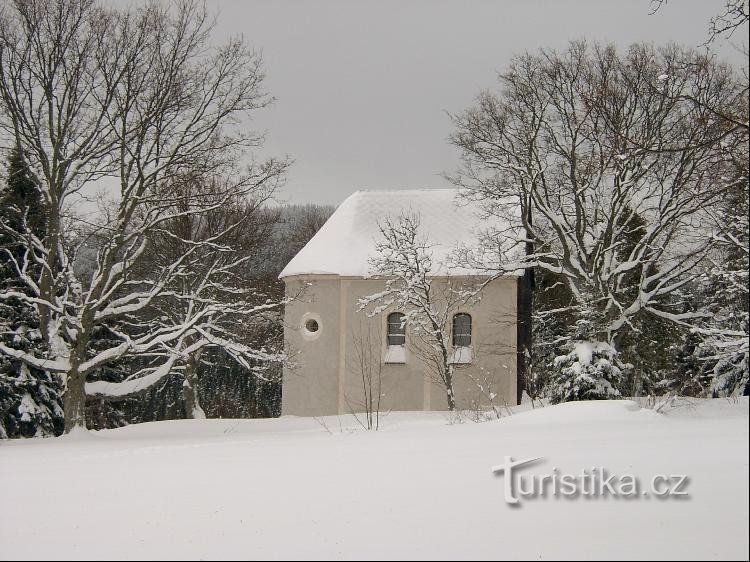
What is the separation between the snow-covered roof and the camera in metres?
29.0

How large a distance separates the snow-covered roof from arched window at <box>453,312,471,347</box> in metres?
1.69

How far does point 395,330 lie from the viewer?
29.0 metres

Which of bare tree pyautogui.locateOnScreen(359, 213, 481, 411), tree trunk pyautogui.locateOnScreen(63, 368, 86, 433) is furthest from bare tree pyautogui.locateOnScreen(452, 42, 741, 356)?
tree trunk pyautogui.locateOnScreen(63, 368, 86, 433)

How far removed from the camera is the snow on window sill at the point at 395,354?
28406 millimetres

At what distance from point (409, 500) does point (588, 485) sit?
5.74ft

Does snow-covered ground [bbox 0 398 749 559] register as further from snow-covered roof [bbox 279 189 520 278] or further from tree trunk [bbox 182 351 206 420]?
tree trunk [bbox 182 351 206 420]

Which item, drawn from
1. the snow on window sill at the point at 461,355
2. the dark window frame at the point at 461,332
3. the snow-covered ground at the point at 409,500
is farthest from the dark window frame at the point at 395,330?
the snow-covered ground at the point at 409,500

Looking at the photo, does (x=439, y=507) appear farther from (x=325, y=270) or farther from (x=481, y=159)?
(x=325, y=270)

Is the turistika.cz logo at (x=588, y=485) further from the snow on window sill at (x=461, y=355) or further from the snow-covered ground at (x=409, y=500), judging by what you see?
the snow on window sill at (x=461, y=355)

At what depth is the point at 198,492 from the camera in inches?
387

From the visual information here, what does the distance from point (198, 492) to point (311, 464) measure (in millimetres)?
1535

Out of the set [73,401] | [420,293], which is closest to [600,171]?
[420,293]

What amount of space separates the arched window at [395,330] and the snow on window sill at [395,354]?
184 mm

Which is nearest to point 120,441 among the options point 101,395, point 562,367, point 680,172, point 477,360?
point 101,395
